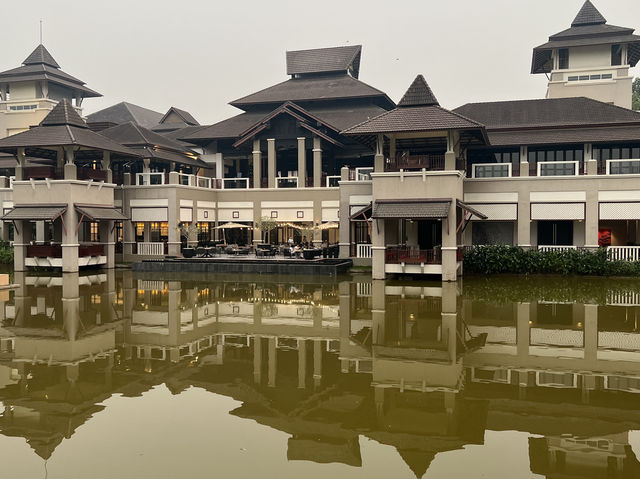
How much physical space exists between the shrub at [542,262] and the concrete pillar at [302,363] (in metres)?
16.2

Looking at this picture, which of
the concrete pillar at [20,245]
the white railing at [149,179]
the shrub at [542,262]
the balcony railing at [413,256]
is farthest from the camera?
the white railing at [149,179]

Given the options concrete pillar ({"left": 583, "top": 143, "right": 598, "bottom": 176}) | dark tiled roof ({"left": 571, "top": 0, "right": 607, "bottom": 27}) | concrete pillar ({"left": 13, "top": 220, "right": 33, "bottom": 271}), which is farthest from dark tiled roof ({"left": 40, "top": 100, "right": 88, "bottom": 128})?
dark tiled roof ({"left": 571, "top": 0, "right": 607, "bottom": 27})

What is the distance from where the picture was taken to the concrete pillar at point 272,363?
10.0 meters

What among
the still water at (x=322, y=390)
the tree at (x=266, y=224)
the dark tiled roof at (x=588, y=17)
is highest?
the dark tiled roof at (x=588, y=17)

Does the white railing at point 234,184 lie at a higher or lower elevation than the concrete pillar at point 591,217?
higher

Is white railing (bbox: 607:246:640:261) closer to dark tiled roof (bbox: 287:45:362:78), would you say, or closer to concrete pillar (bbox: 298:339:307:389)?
concrete pillar (bbox: 298:339:307:389)

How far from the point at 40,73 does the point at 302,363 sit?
4808cm

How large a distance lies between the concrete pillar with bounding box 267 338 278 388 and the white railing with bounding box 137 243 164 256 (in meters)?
22.1

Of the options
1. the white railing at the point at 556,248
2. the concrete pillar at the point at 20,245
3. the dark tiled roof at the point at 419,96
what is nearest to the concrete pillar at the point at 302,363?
the dark tiled roof at the point at 419,96

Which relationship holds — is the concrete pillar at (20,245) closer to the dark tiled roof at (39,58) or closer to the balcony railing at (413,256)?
the balcony railing at (413,256)

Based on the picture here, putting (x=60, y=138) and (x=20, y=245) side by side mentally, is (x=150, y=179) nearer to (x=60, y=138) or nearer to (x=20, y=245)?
(x=60, y=138)

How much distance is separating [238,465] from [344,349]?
583 centimetres

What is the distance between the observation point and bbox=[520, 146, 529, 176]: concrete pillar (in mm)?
28797

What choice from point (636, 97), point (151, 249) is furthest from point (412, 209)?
point (636, 97)
